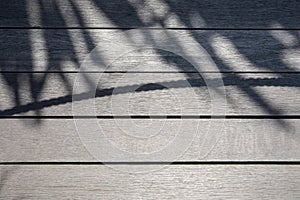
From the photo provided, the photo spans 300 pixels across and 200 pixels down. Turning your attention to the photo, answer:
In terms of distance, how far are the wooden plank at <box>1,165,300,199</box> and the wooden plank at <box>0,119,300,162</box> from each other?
0.03 m

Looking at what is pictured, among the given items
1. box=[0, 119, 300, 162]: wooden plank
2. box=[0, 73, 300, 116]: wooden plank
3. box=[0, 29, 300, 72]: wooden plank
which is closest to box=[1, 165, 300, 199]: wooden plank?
box=[0, 119, 300, 162]: wooden plank

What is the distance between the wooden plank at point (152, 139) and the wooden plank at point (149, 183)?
1.1 inches

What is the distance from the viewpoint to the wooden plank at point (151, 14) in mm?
1225

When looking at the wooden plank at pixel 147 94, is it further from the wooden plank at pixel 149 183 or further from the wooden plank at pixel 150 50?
the wooden plank at pixel 149 183

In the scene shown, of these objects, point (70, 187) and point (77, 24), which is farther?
point (77, 24)

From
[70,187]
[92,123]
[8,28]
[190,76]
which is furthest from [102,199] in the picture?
[8,28]

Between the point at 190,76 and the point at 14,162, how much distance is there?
48 cm

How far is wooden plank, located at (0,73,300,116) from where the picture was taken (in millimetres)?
1158

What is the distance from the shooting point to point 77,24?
123 centimetres

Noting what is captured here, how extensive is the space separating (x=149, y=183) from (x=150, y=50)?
1.10ft

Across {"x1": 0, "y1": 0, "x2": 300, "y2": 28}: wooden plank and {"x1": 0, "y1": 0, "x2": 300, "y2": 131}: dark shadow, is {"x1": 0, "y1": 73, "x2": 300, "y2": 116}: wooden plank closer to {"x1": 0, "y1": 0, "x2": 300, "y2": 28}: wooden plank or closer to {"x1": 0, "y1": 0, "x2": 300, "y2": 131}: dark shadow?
{"x1": 0, "y1": 0, "x2": 300, "y2": 131}: dark shadow

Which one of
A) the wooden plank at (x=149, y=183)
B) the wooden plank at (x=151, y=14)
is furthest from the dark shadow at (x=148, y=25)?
the wooden plank at (x=149, y=183)

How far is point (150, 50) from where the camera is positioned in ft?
3.93

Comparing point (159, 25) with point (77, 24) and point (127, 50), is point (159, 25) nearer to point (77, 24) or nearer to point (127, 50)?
point (127, 50)
